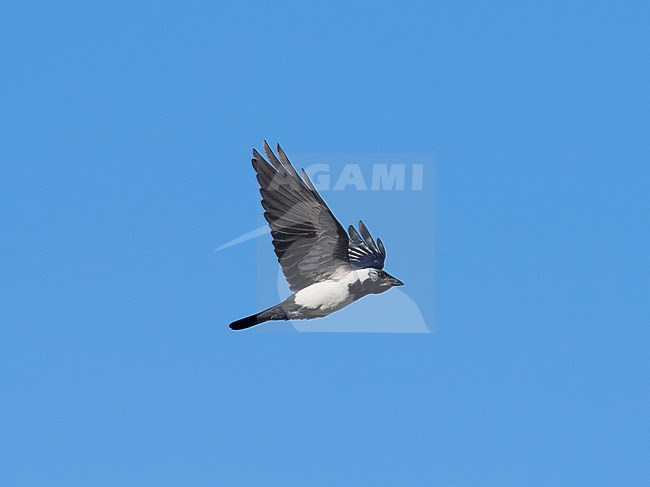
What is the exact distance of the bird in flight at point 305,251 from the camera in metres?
26.4

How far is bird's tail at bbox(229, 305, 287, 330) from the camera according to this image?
26938 mm

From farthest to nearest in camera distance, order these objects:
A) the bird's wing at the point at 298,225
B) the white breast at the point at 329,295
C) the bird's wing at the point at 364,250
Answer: the bird's wing at the point at 364,250 → the white breast at the point at 329,295 → the bird's wing at the point at 298,225

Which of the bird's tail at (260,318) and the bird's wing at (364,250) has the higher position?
the bird's wing at (364,250)

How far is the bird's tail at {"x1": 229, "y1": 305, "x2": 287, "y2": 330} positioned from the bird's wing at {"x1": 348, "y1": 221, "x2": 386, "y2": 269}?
5.47 ft

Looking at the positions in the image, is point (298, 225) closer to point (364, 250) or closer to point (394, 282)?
point (394, 282)

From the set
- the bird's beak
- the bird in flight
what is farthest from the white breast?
the bird's beak

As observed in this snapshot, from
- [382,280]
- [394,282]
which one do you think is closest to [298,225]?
[382,280]

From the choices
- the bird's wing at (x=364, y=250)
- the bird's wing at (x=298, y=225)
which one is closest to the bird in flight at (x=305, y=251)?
the bird's wing at (x=298, y=225)

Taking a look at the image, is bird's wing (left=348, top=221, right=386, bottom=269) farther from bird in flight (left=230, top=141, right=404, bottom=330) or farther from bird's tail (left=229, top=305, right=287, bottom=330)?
bird's tail (left=229, top=305, right=287, bottom=330)

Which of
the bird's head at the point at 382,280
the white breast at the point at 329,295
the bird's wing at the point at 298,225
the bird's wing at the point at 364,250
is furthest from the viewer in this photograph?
the bird's wing at the point at 364,250

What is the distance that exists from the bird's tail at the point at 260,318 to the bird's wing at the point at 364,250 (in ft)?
5.47

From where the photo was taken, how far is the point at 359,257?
28.6 metres

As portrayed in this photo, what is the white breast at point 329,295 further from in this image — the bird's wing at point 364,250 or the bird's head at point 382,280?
the bird's wing at point 364,250

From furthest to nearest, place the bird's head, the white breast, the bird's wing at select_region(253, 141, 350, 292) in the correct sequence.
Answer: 1. the bird's head
2. the white breast
3. the bird's wing at select_region(253, 141, 350, 292)
